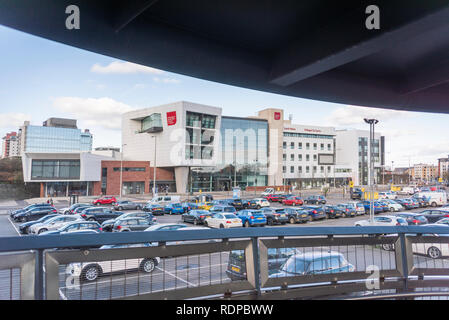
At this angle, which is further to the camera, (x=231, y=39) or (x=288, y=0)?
(x=231, y=39)

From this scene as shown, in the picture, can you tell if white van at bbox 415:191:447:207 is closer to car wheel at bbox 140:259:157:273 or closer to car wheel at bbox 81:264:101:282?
car wheel at bbox 140:259:157:273

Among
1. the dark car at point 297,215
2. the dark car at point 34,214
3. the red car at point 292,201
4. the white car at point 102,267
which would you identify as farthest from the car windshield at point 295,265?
the red car at point 292,201

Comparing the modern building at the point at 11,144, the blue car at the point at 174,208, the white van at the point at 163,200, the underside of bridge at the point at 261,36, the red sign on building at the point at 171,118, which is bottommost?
the blue car at the point at 174,208

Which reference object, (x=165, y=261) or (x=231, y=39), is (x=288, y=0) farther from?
(x=165, y=261)

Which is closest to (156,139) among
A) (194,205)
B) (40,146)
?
(194,205)

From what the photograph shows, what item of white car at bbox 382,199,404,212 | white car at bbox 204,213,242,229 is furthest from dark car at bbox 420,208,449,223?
white car at bbox 204,213,242,229

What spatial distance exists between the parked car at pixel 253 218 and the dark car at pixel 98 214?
28.9 ft

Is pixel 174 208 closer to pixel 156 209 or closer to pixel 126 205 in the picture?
pixel 156 209

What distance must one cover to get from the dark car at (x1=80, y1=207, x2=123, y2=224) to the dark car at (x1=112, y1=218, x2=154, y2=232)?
14.4 ft

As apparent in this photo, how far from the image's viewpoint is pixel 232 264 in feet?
9.45

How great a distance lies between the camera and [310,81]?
5348 mm

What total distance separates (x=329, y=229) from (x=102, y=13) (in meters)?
3.54

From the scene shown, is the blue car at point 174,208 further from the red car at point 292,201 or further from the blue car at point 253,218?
the red car at point 292,201

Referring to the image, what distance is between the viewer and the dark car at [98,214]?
20375 millimetres
